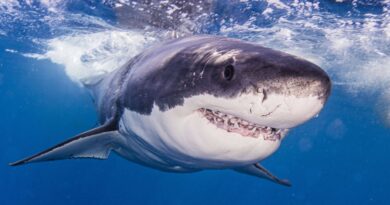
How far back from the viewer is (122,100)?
15.3 feet

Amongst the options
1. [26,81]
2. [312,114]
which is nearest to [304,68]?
[312,114]

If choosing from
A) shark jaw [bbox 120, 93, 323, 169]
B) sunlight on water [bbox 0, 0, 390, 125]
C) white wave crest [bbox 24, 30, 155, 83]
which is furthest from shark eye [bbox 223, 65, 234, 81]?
white wave crest [bbox 24, 30, 155, 83]

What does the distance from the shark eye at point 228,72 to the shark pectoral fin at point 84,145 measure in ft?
9.42

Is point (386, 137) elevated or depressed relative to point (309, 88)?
depressed

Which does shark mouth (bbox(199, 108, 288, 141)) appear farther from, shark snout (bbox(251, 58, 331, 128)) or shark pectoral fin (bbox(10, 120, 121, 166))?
shark pectoral fin (bbox(10, 120, 121, 166))

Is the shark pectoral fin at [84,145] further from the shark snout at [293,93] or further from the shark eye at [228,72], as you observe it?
the shark snout at [293,93]

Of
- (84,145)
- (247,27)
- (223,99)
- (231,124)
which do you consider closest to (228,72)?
(223,99)

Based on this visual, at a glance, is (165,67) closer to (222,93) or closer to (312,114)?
(222,93)

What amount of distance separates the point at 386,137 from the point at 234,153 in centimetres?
5071

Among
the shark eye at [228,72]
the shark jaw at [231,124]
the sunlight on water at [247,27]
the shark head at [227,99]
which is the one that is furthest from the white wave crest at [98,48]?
the shark eye at [228,72]

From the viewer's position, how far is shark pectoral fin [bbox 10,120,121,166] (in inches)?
194

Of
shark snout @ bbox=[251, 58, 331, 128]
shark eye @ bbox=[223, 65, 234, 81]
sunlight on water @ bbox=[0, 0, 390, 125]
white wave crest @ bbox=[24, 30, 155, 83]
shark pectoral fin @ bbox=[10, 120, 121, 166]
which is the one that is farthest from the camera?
white wave crest @ bbox=[24, 30, 155, 83]

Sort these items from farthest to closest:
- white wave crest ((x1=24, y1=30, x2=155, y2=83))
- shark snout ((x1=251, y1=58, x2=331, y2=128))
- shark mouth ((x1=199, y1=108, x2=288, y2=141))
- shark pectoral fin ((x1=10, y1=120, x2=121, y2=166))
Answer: white wave crest ((x1=24, y1=30, x2=155, y2=83)) < shark pectoral fin ((x1=10, y1=120, x2=121, y2=166)) < shark mouth ((x1=199, y1=108, x2=288, y2=141)) < shark snout ((x1=251, y1=58, x2=331, y2=128))

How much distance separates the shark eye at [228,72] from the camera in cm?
264
